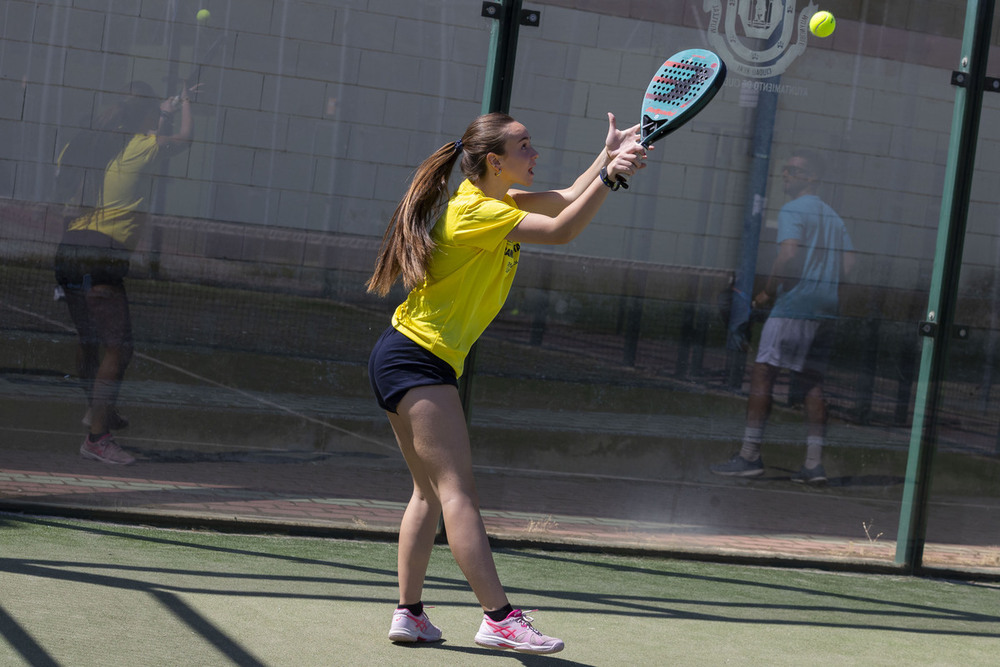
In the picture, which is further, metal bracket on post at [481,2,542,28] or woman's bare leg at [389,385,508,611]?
metal bracket on post at [481,2,542,28]

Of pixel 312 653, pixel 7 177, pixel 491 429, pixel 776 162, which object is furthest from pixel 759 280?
pixel 7 177

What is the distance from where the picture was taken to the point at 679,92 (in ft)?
11.8

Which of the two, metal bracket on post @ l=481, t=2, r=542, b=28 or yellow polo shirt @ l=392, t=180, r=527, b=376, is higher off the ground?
metal bracket on post @ l=481, t=2, r=542, b=28

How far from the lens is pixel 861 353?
576 cm

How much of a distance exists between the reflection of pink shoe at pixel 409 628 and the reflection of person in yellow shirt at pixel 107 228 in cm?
211

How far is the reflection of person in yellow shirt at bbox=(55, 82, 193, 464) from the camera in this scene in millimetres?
5070

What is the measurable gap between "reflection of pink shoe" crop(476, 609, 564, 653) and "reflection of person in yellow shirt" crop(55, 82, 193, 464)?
246cm

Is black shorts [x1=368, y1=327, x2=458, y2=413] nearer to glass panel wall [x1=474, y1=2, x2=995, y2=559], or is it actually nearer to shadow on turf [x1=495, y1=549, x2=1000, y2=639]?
shadow on turf [x1=495, y1=549, x2=1000, y2=639]

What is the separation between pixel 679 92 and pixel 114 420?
299 centimetres

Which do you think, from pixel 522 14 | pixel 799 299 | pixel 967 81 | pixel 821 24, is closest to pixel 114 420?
pixel 522 14

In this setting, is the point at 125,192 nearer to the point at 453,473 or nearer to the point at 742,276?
the point at 453,473

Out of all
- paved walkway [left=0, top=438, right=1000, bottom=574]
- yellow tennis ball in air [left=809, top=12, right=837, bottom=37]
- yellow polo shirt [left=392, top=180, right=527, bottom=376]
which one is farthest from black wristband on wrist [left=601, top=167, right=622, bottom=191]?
yellow tennis ball in air [left=809, top=12, right=837, bottom=37]

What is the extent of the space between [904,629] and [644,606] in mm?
1002

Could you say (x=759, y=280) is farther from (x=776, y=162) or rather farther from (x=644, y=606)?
(x=644, y=606)
